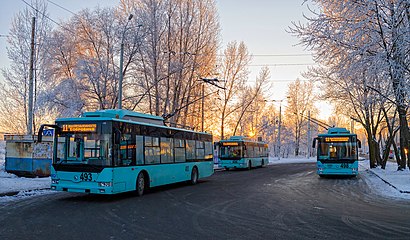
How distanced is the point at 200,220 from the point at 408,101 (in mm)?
13621

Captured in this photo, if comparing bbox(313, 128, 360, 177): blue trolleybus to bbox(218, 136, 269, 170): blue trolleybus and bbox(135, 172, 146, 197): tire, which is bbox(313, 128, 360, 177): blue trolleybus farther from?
bbox(135, 172, 146, 197): tire

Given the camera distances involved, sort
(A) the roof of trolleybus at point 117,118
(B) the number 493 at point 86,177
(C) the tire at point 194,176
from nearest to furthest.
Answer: (B) the number 493 at point 86,177 → (A) the roof of trolleybus at point 117,118 → (C) the tire at point 194,176

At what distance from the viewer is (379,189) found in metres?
19.1

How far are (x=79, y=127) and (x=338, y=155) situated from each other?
17.1m

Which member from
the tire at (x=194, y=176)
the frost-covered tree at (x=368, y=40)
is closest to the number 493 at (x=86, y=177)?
the tire at (x=194, y=176)

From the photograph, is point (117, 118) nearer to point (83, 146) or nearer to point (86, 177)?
point (83, 146)

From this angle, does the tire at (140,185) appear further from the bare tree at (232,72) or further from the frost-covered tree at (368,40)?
the bare tree at (232,72)

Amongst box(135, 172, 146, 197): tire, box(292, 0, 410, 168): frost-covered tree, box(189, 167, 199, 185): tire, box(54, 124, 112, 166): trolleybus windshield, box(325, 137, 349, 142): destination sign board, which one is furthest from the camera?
box(325, 137, 349, 142): destination sign board

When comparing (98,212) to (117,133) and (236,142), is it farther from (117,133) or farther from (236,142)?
(236,142)

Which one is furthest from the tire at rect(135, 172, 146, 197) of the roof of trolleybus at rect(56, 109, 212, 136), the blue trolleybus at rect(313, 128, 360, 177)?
the blue trolleybus at rect(313, 128, 360, 177)

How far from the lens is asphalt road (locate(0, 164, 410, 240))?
8305 millimetres

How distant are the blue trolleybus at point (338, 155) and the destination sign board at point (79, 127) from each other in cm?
1574

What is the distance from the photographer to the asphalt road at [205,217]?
8305 millimetres

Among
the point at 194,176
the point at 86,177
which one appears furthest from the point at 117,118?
the point at 194,176
